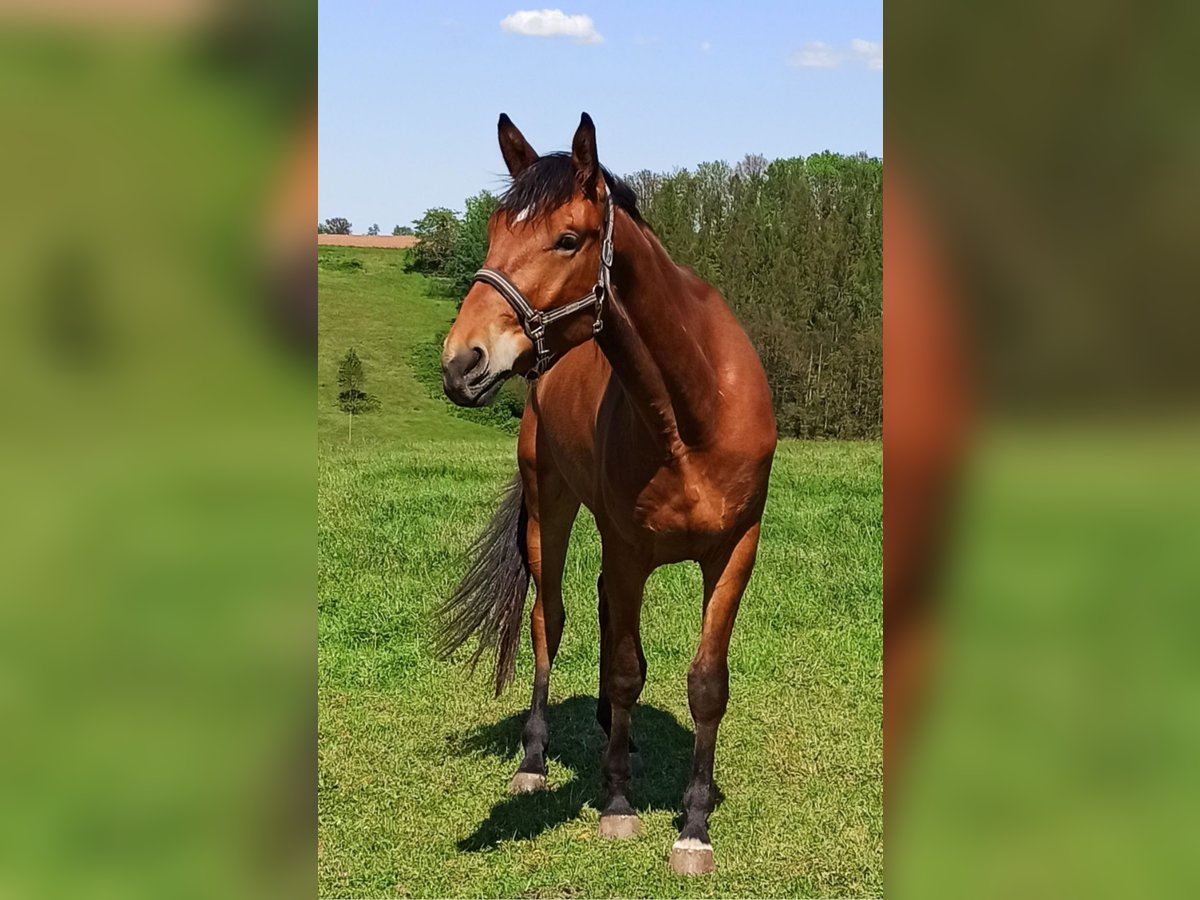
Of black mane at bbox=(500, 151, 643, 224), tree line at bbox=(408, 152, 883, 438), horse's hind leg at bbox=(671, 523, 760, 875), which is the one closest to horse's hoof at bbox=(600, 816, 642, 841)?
horse's hind leg at bbox=(671, 523, 760, 875)

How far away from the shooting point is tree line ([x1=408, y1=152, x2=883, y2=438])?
58.8ft

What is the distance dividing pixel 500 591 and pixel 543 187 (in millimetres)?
3359

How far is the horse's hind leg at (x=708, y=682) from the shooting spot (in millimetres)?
4281

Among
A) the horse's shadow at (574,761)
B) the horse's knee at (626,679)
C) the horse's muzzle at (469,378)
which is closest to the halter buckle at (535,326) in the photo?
the horse's muzzle at (469,378)

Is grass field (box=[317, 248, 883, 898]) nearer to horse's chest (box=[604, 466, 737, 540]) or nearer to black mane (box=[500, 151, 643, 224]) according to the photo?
horse's chest (box=[604, 466, 737, 540])

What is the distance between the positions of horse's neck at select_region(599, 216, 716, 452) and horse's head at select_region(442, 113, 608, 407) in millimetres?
258

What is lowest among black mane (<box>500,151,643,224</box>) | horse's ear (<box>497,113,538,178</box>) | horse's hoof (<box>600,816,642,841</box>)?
horse's hoof (<box>600,816,642,841</box>)

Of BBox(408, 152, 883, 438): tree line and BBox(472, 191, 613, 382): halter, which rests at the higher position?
BBox(408, 152, 883, 438): tree line

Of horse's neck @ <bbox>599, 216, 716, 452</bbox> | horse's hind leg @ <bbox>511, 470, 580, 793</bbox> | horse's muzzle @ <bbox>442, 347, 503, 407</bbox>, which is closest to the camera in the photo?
horse's muzzle @ <bbox>442, 347, 503, 407</bbox>
